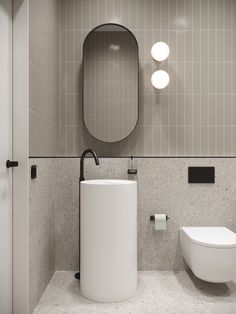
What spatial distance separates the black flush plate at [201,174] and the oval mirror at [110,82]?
21.9 inches

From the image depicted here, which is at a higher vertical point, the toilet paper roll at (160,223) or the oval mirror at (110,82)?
the oval mirror at (110,82)

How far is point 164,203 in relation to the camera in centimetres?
219

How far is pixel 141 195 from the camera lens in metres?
2.19

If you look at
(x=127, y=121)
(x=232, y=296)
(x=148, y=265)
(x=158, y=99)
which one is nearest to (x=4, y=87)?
(x=127, y=121)

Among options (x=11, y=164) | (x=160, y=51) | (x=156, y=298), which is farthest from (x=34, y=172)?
(x=160, y=51)

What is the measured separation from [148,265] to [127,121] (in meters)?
1.09

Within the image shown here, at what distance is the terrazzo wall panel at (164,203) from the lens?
2.18m

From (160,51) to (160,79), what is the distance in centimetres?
20

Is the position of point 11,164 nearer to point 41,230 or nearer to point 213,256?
point 41,230

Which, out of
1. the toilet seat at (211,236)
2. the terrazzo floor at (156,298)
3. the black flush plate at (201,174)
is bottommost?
the terrazzo floor at (156,298)

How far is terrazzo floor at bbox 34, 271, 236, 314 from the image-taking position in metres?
1.64

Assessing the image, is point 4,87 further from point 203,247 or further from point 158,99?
point 203,247

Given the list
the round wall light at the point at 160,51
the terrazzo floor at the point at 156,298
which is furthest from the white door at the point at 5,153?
the round wall light at the point at 160,51

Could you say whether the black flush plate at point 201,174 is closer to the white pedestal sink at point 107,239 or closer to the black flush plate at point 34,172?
the white pedestal sink at point 107,239
